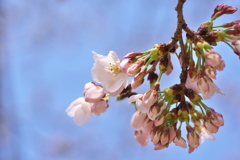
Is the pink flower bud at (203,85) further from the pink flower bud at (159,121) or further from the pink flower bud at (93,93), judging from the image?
the pink flower bud at (93,93)

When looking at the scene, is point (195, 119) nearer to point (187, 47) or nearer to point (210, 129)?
point (210, 129)

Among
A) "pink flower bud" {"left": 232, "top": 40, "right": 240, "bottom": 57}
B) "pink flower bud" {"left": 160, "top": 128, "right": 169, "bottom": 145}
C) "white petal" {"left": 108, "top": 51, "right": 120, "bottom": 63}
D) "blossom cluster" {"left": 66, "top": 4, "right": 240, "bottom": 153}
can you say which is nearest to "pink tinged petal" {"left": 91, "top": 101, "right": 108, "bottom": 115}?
"blossom cluster" {"left": 66, "top": 4, "right": 240, "bottom": 153}

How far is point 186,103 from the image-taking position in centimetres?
146

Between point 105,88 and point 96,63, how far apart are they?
0.16 meters

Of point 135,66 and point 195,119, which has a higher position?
point 135,66

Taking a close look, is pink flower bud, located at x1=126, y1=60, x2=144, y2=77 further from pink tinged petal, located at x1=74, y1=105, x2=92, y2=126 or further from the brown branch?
pink tinged petal, located at x1=74, y1=105, x2=92, y2=126

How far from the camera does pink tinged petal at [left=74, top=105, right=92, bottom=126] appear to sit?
170 cm

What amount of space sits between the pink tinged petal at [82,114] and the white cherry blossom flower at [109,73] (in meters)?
0.21

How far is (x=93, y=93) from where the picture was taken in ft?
5.12

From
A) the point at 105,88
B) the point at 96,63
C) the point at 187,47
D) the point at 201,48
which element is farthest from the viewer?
the point at 96,63

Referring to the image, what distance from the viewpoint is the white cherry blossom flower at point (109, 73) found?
58.9 inches

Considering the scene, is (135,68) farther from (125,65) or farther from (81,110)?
(81,110)

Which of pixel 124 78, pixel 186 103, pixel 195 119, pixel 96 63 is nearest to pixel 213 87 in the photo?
pixel 186 103

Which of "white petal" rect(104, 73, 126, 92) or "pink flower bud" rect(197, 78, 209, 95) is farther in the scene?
"white petal" rect(104, 73, 126, 92)
